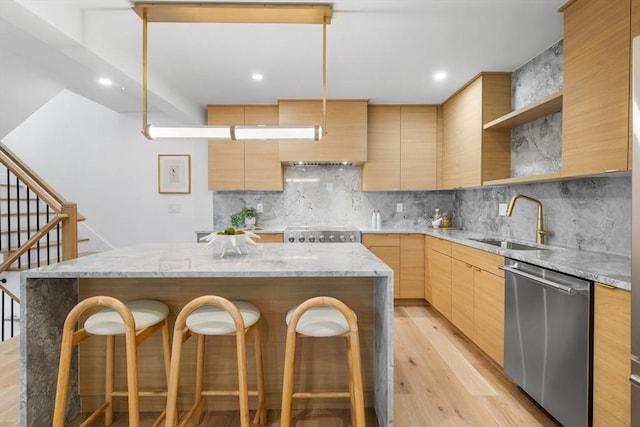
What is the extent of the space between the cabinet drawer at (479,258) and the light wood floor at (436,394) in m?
0.79

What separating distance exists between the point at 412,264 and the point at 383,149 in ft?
5.00

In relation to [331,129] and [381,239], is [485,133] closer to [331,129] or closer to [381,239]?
[381,239]

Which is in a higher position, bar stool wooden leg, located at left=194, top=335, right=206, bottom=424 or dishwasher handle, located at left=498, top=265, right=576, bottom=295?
dishwasher handle, located at left=498, top=265, right=576, bottom=295

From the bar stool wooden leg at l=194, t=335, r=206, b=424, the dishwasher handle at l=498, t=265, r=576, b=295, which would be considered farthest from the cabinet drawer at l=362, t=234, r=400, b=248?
the bar stool wooden leg at l=194, t=335, r=206, b=424

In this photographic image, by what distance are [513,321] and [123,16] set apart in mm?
3424

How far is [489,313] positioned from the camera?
256 centimetres

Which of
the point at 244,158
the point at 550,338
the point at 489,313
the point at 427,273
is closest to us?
the point at 550,338

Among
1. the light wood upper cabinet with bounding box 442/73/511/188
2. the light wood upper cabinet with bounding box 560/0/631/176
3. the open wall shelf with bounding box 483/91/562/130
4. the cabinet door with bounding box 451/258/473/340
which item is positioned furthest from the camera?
the light wood upper cabinet with bounding box 442/73/511/188

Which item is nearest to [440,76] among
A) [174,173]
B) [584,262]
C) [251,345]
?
[584,262]

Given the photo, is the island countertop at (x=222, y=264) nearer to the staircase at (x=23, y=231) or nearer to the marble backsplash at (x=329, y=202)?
the staircase at (x=23, y=231)

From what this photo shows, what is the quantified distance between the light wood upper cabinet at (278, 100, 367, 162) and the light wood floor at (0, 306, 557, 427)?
89.4 inches

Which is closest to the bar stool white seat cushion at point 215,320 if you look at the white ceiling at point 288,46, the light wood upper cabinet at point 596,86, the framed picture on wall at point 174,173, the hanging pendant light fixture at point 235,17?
the hanging pendant light fixture at point 235,17

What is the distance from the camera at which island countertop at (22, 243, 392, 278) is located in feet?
5.25

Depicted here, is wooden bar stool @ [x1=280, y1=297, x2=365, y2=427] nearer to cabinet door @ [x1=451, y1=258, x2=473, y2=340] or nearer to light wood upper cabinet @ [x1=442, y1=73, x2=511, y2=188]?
cabinet door @ [x1=451, y1=258, x2=473, y2=340]
